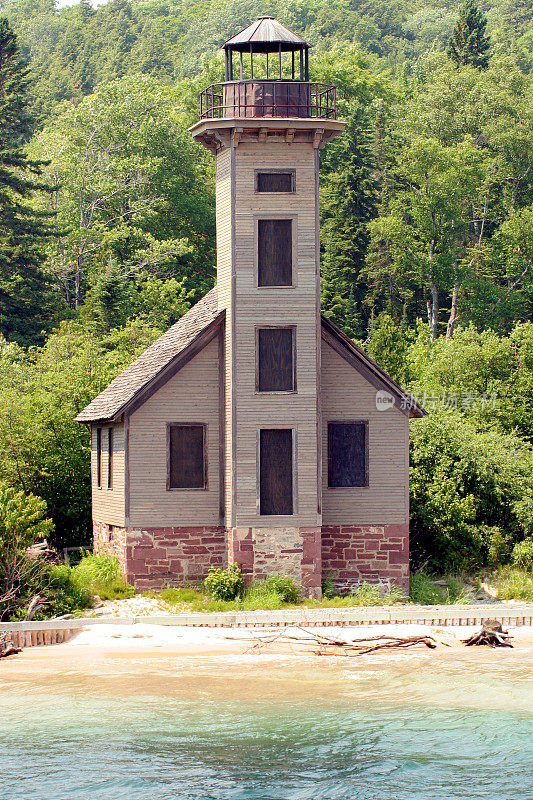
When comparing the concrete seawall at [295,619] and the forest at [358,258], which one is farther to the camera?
the forest at [358,258]

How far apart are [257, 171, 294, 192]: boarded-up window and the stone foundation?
8.34 m

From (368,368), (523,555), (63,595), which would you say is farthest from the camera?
(523,555)

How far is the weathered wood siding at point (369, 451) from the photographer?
2952 centimetres

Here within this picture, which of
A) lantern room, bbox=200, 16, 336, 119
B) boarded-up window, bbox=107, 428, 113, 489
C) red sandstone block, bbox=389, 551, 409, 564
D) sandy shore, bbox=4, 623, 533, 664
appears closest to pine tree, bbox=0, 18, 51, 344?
boarded-up window, bbox=107, 428, 113, 489

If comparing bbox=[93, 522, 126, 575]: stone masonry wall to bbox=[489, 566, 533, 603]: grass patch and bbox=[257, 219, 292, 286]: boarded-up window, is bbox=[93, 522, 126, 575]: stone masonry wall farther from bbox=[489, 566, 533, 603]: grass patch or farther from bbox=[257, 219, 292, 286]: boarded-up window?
A: bbox=[489, 566, 533, 603]: grass patch

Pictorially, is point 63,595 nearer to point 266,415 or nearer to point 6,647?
point 6,647

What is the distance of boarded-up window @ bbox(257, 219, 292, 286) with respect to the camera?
28719mm

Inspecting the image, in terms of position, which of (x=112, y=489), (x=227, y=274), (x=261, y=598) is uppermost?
(x=227, y=274)

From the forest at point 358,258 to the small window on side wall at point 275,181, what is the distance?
843 centimetres

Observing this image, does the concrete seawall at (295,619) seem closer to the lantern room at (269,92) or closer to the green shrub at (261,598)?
the green shrub at (261,598)

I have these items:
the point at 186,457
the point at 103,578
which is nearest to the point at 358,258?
the point at 186,457

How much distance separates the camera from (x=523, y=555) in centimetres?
3145

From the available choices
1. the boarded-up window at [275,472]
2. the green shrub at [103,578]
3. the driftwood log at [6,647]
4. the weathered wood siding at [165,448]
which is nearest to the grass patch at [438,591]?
the boarded-up window at [275,472]

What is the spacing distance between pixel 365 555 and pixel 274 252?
7944mm
